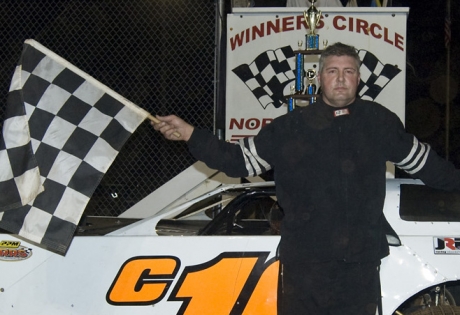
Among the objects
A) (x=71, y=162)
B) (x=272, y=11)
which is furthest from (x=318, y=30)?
(x=71, y=162)

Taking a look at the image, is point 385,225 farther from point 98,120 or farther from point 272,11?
point 272,11

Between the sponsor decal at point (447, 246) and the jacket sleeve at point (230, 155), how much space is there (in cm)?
115

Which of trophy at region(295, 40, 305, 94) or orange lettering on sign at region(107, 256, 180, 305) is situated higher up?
trophy at region(295, 40, 305, 94)

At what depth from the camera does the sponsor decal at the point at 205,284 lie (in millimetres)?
3852

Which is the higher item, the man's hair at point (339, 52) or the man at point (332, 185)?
the man's hair at point (339, 52)

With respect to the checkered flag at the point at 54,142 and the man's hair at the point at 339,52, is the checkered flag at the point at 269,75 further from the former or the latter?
the man's hair at the point at 339,52

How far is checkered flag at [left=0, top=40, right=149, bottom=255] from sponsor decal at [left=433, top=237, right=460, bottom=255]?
171cm

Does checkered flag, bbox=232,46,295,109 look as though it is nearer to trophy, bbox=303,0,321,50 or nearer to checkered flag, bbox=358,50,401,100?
checkered flag, bbox=358,50,401,100

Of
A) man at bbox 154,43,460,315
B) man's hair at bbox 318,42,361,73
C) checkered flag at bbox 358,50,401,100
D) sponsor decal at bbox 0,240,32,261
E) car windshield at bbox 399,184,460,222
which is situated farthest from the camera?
checkered flag at bbox 358,50,401,100

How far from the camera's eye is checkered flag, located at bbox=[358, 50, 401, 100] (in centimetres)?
658

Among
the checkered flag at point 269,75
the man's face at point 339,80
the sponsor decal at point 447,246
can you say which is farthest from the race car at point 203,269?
the checkered flag at point 269,75

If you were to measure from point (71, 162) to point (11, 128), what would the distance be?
0.36m

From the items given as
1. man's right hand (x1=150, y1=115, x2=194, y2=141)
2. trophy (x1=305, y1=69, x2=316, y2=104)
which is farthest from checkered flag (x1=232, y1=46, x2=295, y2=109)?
man's right hand (x1=150, y1=115, x2=194, y2=141)

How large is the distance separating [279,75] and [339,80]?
3607 mm
